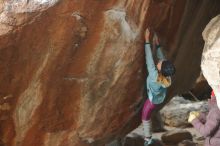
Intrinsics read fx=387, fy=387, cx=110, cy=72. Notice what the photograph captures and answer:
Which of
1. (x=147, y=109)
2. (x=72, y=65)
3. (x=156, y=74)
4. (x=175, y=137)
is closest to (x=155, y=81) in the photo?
(x=156, y=74)

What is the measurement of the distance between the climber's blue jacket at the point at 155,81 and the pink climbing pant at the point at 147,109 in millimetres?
150

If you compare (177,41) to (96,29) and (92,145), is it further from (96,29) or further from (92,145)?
(92,145)

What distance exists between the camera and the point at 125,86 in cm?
621

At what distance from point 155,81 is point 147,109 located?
0.70 metres

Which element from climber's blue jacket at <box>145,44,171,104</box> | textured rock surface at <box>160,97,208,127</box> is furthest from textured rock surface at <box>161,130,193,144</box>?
climber's blue jacket at <box>145,44,171,104</box>

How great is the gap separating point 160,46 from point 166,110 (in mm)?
4952

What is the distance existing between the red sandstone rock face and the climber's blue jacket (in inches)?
6.7

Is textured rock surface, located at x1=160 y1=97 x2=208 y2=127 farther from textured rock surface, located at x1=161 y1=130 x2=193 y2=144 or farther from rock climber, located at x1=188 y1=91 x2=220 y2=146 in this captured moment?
rock climber, located at x1=188 y1=91 x2=220 y2=146

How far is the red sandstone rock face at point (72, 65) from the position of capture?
18.1 ft

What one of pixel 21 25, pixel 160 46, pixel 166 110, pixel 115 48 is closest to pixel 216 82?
pixel 160 46

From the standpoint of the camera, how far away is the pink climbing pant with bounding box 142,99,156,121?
630 cm

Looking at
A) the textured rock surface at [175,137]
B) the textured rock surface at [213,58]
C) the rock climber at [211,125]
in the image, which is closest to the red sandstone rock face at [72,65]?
the textured rock surface at [213,58]

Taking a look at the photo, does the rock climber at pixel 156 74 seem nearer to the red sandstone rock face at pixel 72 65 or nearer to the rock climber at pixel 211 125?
the red sandstone rock face at pixel 72 65

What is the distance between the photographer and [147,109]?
6348 mm
